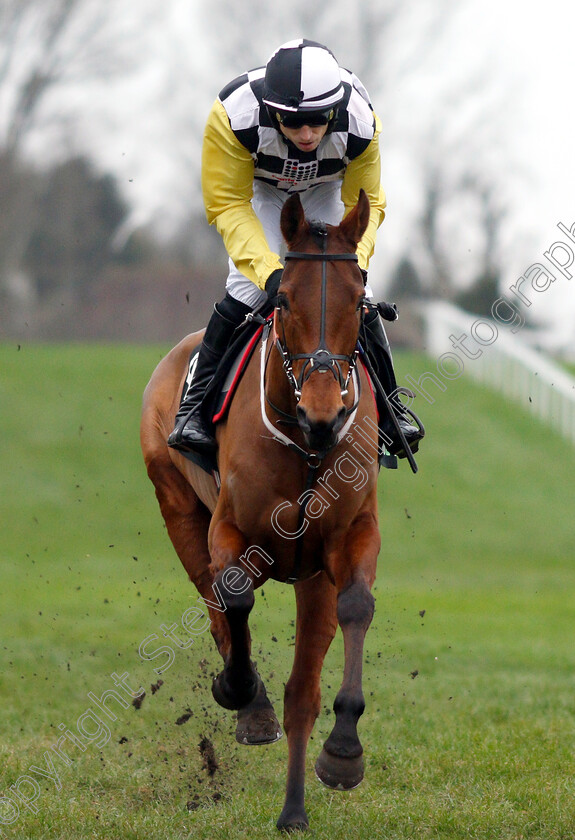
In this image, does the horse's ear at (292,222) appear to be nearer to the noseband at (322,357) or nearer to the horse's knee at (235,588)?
the noseband at (322,357)

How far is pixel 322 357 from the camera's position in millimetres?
3838

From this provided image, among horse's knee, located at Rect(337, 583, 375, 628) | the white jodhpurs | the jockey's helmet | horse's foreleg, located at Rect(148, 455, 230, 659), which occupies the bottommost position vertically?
horse's foreleg, located at Rect(148, 455, 230, 659)

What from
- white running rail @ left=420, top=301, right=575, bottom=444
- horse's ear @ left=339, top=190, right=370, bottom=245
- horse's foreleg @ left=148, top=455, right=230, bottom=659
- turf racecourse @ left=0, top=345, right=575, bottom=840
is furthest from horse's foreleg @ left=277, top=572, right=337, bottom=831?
white running rail @ left=420, top=301, right=575, bottom=444

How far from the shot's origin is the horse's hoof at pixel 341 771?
13.2ft

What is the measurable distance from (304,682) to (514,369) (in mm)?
17569

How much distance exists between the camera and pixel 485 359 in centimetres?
2216

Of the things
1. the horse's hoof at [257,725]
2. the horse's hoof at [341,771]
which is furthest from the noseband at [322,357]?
the horse's hoof at [257,725]

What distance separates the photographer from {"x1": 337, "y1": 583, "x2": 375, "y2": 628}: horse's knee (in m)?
4.19

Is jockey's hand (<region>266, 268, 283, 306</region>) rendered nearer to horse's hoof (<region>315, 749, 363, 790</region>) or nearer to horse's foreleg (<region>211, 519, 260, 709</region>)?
→ horse's foreleg (<region>211, 519, 260, 709</region>)

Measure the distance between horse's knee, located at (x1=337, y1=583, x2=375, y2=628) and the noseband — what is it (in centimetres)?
80

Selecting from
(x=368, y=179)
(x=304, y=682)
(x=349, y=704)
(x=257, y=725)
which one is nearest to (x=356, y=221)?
(x=368, y=179)

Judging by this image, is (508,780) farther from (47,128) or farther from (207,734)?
(47,128)

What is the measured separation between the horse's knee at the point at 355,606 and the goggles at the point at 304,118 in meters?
1.89

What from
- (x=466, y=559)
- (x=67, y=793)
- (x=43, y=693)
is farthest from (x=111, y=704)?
(x=466, y=559)
